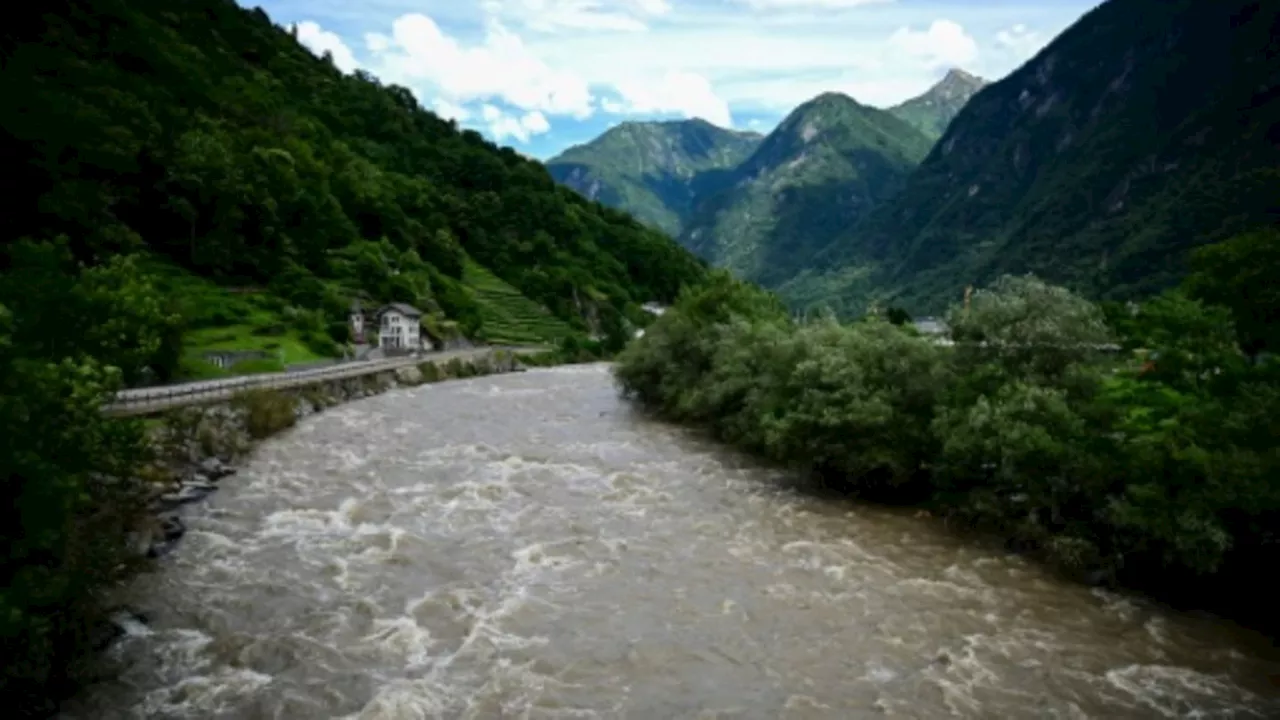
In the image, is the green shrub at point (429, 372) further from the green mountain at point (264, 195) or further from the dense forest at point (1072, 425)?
the dense forest at point (1072, 425)

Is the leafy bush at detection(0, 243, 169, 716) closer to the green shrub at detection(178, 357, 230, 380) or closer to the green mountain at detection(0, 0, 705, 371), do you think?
the green shrub at detection(178, 357, 230, 380)

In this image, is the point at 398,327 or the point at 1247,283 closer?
the point at 1247,283

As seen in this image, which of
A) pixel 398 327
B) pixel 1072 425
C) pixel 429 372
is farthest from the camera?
pixel 398 327

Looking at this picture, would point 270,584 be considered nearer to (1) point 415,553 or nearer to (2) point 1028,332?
(1) point 415,553

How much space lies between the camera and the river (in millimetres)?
19484

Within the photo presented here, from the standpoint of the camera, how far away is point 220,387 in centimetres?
5109

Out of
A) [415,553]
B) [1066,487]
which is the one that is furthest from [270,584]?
[1066,487]

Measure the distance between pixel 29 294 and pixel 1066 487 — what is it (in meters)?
43.0

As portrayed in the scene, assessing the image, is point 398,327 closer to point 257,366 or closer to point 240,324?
point 240,324

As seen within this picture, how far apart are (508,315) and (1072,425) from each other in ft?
348

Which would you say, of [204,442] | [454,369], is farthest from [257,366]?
[204,442]

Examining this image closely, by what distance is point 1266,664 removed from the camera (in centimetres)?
2173

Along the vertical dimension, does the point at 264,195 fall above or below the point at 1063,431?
above

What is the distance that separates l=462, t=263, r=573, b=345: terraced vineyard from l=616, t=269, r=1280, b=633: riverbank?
76972 millimetres
